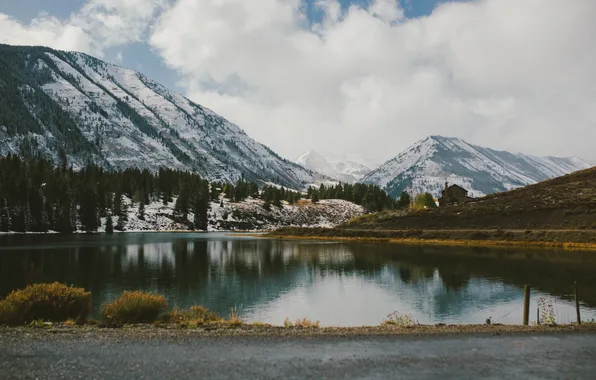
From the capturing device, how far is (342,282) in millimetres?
49125

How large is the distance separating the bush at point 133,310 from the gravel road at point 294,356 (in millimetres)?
3707

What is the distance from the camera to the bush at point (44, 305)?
20.9m

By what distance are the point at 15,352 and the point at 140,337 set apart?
434cm

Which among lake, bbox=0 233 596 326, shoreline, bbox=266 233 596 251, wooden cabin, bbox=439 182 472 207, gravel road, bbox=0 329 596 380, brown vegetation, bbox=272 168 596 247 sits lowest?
lake, bbox=0 233 596 326

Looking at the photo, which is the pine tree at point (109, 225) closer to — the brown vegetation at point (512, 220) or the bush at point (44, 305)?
the brown vegetation at point (512, 220)

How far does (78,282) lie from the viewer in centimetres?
4425

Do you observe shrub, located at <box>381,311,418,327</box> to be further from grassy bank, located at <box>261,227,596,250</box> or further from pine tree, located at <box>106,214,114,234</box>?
pine tree, located at <box>106,214,114,234</box>

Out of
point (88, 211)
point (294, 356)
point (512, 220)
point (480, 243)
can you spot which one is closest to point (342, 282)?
point (294, 356)

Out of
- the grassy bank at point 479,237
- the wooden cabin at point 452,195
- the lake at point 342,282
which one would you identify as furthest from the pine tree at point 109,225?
the wooden cabin at point 452,195

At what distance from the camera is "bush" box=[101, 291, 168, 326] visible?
2231 centimetres

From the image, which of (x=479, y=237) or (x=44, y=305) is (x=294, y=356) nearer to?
(x=44, y=305)

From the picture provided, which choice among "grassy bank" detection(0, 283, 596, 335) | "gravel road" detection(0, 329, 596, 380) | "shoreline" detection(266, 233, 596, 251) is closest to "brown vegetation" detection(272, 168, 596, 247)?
"shoreline" detection(266, 233, 596, 251)

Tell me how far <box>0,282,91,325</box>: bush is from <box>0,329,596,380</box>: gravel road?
3327mm

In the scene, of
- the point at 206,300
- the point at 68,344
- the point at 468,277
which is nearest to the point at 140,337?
the point at 68,344
